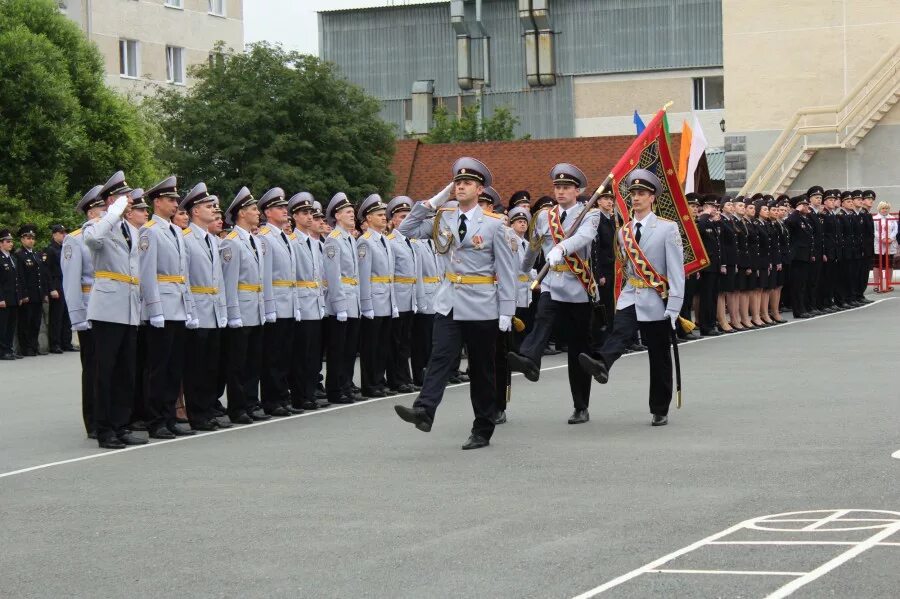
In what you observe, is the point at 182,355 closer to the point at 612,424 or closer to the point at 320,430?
the point at 320,430

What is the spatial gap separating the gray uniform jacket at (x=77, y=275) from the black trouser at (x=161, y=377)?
0.58 meters

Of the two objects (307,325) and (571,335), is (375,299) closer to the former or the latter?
(307,325)

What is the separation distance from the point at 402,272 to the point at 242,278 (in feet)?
8.76

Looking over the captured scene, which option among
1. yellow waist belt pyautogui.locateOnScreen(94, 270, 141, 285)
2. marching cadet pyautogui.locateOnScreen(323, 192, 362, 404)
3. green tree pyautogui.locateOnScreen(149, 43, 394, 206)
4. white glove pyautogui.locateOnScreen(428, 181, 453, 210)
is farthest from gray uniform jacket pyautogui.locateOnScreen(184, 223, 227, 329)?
green tree pyautogui.locateOnScreen(149, 43, 394, 206)

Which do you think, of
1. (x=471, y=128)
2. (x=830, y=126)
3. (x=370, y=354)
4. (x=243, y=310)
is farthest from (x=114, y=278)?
(x=471, y=128)

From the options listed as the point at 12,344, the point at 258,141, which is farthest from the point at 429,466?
the point at 258,141

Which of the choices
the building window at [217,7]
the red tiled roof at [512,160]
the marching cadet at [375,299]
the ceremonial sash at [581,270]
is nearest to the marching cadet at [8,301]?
the marching cadet at [375,299]

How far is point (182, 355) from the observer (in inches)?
542

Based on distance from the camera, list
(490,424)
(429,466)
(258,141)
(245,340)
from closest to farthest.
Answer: (429,466)
(490,424)
(245,340)
(258,141)

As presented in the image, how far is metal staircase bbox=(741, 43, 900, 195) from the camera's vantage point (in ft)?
141

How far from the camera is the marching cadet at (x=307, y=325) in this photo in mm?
15297

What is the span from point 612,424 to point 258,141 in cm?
3256

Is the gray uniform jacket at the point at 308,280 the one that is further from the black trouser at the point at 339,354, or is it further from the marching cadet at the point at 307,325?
the black trouser at the point at 339,354

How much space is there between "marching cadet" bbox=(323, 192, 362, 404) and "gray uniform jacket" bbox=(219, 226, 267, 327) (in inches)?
52.0
